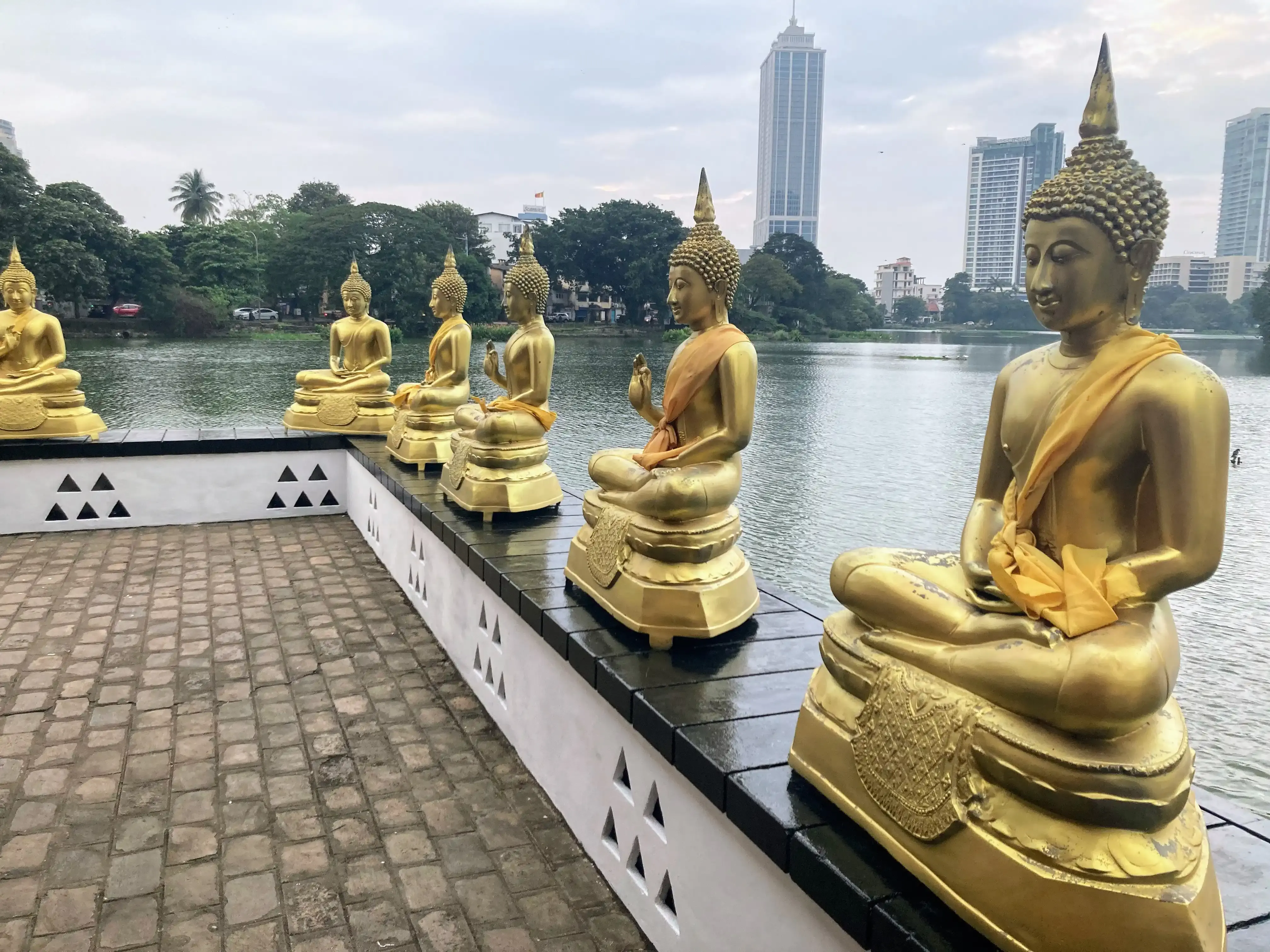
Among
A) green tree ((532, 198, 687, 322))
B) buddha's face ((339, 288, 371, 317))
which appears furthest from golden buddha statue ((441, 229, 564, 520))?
green tree ((532, 198, 687, 322))

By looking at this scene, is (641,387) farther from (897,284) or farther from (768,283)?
(897,284)

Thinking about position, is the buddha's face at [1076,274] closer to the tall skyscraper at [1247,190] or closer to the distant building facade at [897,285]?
the tall skyscraper at [1247,190]

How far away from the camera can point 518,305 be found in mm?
4809

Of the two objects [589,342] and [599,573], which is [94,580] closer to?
[599,573]

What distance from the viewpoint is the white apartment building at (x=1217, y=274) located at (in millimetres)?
5039

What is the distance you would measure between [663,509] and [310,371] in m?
6.05

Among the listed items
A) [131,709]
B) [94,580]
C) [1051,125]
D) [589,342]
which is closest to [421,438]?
[94,580]

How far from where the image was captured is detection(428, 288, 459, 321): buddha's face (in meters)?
6.15

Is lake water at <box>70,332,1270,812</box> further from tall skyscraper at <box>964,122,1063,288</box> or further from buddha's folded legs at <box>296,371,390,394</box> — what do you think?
buddha's folded legs at <box>296,371,390,394</box>

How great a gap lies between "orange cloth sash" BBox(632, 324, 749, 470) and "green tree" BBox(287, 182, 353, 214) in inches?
1552

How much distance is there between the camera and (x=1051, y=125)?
140 inches

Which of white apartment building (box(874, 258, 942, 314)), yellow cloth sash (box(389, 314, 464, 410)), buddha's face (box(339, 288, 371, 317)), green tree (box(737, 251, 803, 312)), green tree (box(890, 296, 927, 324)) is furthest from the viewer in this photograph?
Result: white apartment building (box(874, 258, 942, 314))

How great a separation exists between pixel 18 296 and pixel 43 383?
725 millimetres

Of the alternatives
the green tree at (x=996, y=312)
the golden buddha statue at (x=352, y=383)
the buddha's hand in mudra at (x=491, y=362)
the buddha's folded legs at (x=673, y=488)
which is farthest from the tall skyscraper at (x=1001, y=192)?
the golden buddha statue at (x=352, y=383)
